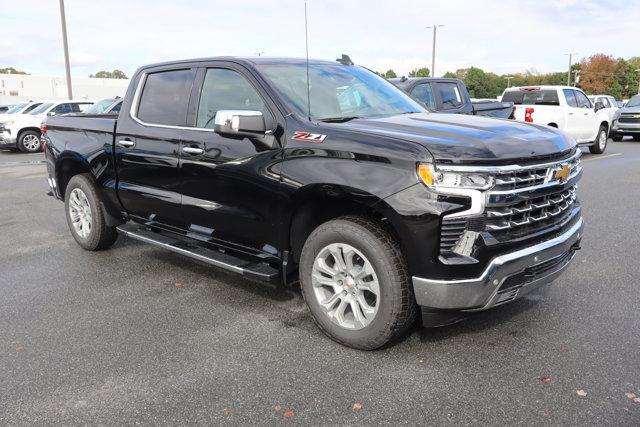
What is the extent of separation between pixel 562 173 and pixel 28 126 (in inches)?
743

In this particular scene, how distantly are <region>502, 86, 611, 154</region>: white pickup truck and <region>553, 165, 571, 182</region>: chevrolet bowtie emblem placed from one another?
38.4ft

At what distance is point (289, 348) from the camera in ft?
11.9

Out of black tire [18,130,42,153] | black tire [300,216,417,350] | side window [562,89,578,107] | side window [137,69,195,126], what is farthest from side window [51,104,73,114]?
black tire [300,216,417,350]

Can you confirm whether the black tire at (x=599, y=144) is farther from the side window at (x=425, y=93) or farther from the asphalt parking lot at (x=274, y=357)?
the asphalt parking lot at (x=274, y=357)

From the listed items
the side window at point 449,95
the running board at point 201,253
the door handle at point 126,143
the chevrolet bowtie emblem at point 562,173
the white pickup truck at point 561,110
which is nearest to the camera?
the chevrolet bowtie emblem at point 562,173

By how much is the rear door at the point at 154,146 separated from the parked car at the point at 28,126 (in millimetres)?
15088

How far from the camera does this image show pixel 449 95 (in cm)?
1157

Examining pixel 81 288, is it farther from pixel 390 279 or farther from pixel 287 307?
pixel 390 279

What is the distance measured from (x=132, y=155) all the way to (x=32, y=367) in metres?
2.12

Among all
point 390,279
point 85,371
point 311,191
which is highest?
point 311,191

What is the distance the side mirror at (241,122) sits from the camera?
371 centimetres

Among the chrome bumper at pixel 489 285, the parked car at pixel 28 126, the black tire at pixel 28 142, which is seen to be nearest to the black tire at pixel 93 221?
the chrome bumper at pixel 489 285

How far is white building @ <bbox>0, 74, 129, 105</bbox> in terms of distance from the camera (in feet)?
157

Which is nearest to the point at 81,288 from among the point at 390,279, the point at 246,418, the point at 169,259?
the point at 169,259
